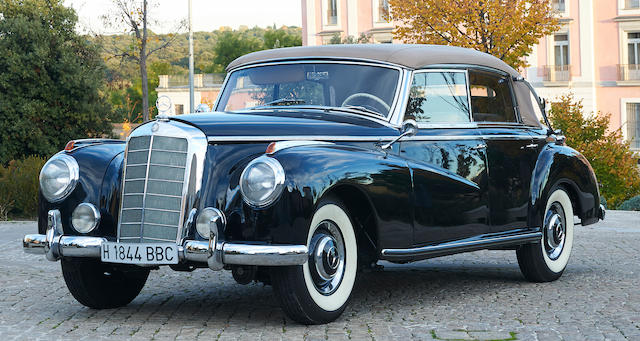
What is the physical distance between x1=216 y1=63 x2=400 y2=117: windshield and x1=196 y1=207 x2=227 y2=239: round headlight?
1.59 meters

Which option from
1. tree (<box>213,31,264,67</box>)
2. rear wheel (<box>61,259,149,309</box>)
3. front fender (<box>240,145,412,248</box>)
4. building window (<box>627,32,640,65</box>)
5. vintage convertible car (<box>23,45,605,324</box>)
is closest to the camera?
front fender (<box>240,145,412,248</box>)

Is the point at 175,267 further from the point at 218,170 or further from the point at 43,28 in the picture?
the point at 43,28

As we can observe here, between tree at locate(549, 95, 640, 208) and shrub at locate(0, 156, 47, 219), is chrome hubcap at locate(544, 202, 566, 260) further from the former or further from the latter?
tree at locate(549, 95, 640, 208)

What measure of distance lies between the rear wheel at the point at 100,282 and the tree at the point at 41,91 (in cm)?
1704

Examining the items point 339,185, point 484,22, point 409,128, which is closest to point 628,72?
point 484,22

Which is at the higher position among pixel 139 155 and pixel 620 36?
pixel 620 36

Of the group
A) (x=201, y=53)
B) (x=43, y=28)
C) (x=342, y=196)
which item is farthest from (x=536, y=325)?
(x=201, y=53)

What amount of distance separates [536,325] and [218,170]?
2.21m

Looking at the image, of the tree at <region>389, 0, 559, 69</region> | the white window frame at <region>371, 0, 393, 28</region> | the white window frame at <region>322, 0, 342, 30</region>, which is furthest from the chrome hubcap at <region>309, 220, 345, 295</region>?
the white window frame at <region>322, 0, 342, 30</region>

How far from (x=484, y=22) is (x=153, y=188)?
2199 cm

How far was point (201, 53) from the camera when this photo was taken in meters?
105

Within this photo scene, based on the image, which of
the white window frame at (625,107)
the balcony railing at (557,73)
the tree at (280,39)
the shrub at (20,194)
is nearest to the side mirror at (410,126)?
the shrub at (20,194)

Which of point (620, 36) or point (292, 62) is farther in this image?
point (620, 36)

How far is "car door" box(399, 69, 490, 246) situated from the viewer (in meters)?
6.61
